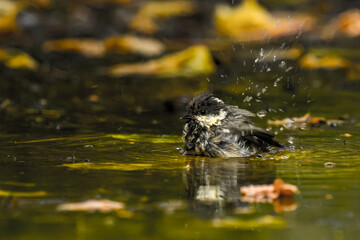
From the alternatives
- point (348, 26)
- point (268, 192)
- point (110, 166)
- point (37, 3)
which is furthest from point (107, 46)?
point (268, 192)

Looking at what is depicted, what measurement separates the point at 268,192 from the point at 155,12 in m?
11.0

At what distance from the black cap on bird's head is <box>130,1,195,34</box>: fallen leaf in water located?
7.56m

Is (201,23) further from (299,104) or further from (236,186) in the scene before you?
(236,186)

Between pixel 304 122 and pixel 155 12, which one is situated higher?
pixel 155 12

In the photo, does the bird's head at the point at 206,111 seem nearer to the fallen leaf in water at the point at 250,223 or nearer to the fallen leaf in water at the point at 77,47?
the fallen leaf in water at the point at 250,223

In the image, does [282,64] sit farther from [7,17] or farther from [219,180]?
[219,180]

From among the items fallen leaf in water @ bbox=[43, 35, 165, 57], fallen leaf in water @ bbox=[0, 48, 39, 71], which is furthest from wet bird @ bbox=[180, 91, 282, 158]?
fallen leaf in water @ bbox=[43, 35, 165, 57]

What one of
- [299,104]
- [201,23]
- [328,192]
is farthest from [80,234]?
[201,23]

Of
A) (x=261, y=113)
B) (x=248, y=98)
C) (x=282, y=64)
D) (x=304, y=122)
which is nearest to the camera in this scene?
(x=304, y=122)

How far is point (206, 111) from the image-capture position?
21.5ft

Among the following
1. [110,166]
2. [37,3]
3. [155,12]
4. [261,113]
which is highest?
[37,3]

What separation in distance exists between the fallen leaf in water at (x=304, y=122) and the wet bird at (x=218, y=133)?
56.4 inches

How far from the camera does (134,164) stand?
233 inches

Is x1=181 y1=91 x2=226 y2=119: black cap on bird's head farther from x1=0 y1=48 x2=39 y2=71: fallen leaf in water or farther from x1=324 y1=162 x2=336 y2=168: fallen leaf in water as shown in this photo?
x1=0 y1=48 x2=39 y2=71: fallen leaf in water
